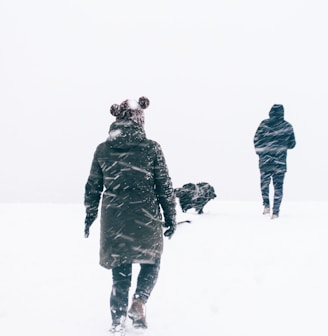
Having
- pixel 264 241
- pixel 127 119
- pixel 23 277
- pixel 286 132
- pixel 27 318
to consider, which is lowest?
pixel 27 318

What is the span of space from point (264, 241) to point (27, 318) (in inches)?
160

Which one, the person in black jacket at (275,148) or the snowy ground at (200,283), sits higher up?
the person in black jacket at (275,148)

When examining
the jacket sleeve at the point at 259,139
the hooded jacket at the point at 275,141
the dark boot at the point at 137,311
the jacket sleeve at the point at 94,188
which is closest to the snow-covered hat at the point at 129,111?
the jacket sleeve at the point at 94,188

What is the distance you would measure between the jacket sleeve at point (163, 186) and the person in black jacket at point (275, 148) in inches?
231

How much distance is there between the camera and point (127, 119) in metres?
4.17

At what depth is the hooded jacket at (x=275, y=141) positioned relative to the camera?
9680mm

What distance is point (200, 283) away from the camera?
5965 millimetres

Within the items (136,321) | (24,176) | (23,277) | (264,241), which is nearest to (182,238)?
(264,241)

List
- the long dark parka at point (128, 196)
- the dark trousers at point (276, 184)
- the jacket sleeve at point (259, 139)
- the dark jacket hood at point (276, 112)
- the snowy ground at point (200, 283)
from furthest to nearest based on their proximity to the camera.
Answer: the jacket sleeve at point (259, 139) < the dark jacket hood at point (276, 112) < the dark trousers at point (276, 184) < the snowy ground at point (200, 283) < the long dark parka at point (128, 196)

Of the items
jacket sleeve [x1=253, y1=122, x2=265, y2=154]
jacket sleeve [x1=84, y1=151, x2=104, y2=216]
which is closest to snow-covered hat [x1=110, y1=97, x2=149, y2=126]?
jacket sleeve [x1=84, y1=151, x2=104, y2=216]

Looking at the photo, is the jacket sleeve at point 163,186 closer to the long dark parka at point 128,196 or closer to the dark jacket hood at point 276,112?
the long dark parka at point 128,196

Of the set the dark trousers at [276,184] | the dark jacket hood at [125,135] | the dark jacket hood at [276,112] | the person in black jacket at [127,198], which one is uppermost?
the dark jacket hood at [276,112]

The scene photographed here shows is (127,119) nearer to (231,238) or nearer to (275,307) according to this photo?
(275,307)

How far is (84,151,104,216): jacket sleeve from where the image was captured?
416 centimetres
